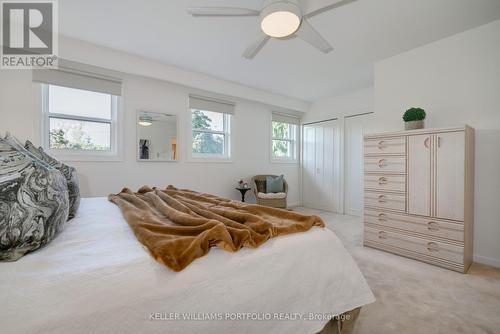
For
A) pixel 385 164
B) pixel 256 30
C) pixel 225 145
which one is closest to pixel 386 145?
pixel 385 164

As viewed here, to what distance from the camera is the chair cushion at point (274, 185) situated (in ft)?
14.6

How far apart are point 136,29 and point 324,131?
399cm

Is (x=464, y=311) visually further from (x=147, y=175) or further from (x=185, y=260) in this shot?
(x=147, y=175)

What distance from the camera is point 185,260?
88cm

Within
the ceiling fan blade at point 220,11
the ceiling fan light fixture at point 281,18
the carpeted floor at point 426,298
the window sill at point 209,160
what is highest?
the ceiling fan blade at point 220,11

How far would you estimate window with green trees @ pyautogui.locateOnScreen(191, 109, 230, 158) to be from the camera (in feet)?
13.5

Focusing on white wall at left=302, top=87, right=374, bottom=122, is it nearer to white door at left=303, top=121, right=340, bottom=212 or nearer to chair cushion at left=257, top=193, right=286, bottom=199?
white door at left=303, top=121, right=340, bottom=212

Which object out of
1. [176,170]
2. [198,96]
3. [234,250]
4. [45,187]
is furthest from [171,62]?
[234,250]

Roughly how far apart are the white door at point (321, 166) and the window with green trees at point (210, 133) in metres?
2.14

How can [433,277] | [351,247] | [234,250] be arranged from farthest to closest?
1. [351,247]
2. [433,277]
3. [234,250]

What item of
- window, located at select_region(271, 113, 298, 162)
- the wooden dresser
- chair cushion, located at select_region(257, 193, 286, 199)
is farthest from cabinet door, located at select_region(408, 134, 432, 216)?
window, located at select_region(271, 113, 298, 162)

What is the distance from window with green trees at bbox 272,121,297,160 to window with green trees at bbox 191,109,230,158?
131 centimetres

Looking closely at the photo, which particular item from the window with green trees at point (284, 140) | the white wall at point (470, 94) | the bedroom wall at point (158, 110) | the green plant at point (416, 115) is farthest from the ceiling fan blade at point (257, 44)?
the window with green trees at point (284, 140)

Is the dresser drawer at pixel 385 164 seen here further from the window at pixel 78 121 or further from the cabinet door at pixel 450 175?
the window at pixel 78 121
